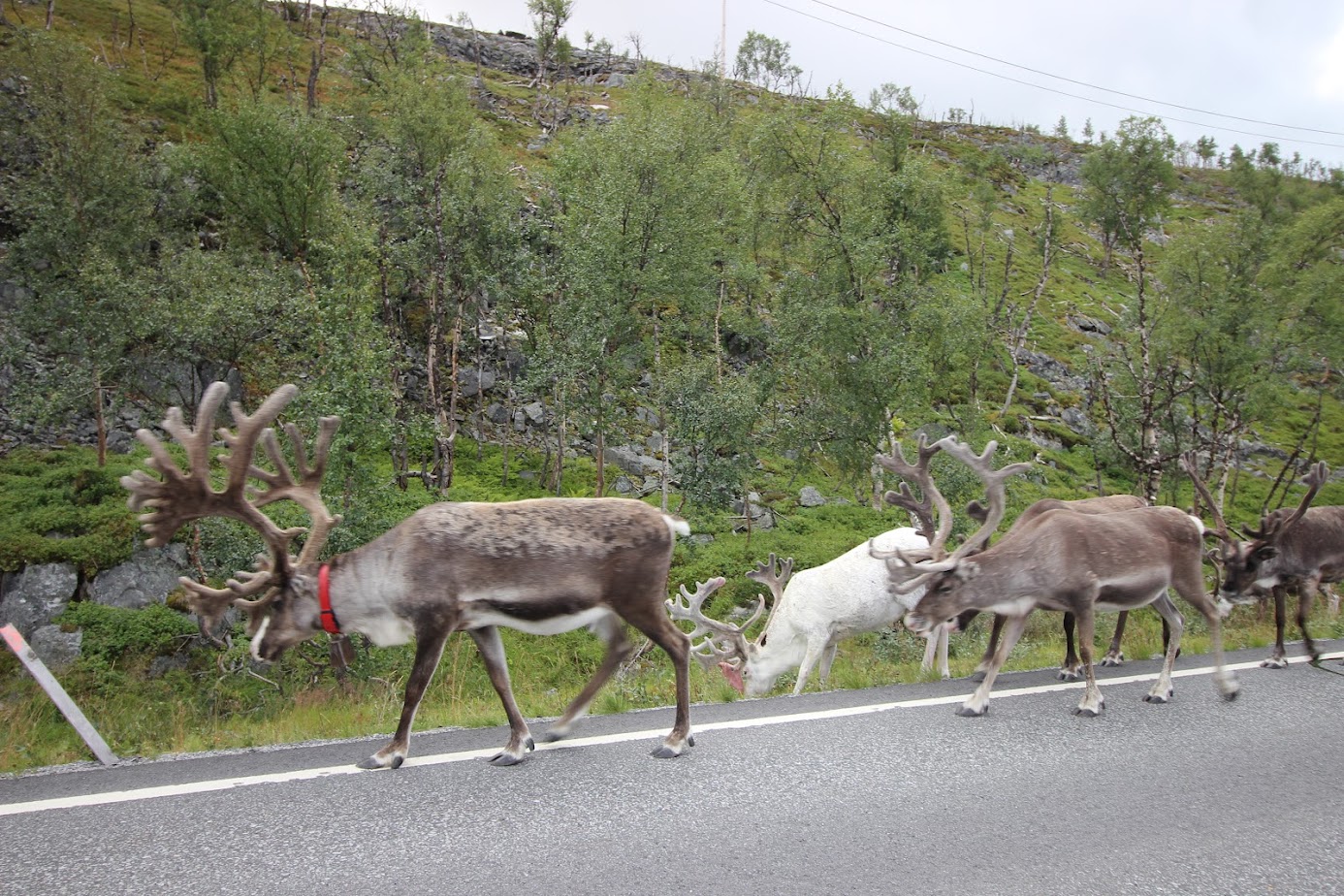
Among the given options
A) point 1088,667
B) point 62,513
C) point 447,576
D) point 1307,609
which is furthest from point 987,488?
point 62,513

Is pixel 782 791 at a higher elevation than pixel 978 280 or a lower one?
lower

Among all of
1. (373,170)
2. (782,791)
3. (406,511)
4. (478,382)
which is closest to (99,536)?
(406,511)

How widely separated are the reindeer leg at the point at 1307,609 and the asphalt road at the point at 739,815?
2987 mm

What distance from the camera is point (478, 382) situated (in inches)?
1474

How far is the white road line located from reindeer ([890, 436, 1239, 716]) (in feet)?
1.92

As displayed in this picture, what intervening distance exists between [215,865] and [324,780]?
1307mm

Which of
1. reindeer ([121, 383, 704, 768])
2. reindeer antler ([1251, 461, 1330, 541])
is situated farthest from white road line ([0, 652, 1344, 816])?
reindeer antler ([1251, 461, 1330, 541])

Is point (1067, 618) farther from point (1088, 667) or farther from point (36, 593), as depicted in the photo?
point (36, 593)

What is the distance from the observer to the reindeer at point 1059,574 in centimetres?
852

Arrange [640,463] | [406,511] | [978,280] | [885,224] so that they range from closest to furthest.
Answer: [406,511]
[885,224]
[640,463]
[978,280]

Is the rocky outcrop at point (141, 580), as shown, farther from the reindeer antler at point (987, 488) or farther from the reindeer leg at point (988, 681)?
the reindeer leg at point (988, 681)

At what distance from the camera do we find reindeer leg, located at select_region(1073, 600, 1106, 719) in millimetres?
7832

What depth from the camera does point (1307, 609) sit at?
10.6m

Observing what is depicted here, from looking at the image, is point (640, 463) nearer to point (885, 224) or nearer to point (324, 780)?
point (885, 224)
